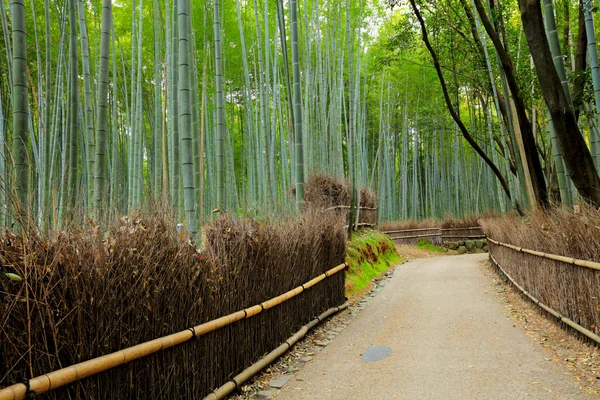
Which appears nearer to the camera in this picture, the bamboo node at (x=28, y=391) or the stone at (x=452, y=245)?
the bamboo node at (x=28, y=391)

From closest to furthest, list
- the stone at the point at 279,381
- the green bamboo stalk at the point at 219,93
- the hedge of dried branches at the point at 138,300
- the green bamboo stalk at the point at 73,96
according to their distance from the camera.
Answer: the hedge of dried branches at the point at 138,300 → the stone at the point at 279,381 → the green bamboo stalk at the point at 73,96 → the green bamboo stalk at the point at 219,93

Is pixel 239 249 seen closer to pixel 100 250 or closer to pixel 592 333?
pixel 100 250

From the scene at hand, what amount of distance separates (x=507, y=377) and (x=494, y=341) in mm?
866

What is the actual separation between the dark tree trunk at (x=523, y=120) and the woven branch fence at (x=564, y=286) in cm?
108

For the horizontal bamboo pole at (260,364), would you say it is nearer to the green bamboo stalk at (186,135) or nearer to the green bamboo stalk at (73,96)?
the green bamboo stalk at (186,135)

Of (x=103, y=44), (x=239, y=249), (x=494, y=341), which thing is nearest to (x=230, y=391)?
(x=239, y=249)

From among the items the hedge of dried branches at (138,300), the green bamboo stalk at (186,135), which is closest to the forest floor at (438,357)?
the hedge of dried branches at (138,300)

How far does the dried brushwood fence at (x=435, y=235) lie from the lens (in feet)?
45.8

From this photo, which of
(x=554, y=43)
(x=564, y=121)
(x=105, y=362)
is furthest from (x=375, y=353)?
(x=554, y=43)

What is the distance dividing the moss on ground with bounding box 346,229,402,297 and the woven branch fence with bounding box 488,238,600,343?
214 cm

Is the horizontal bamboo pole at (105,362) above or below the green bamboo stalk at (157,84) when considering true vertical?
below

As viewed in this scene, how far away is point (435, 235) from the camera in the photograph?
14.7 metres

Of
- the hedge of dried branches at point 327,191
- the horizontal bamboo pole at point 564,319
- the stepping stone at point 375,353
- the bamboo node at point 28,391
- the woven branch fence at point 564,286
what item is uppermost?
the hedge of dried branches at point 327,191

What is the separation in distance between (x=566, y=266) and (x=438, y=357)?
1.23 meters
